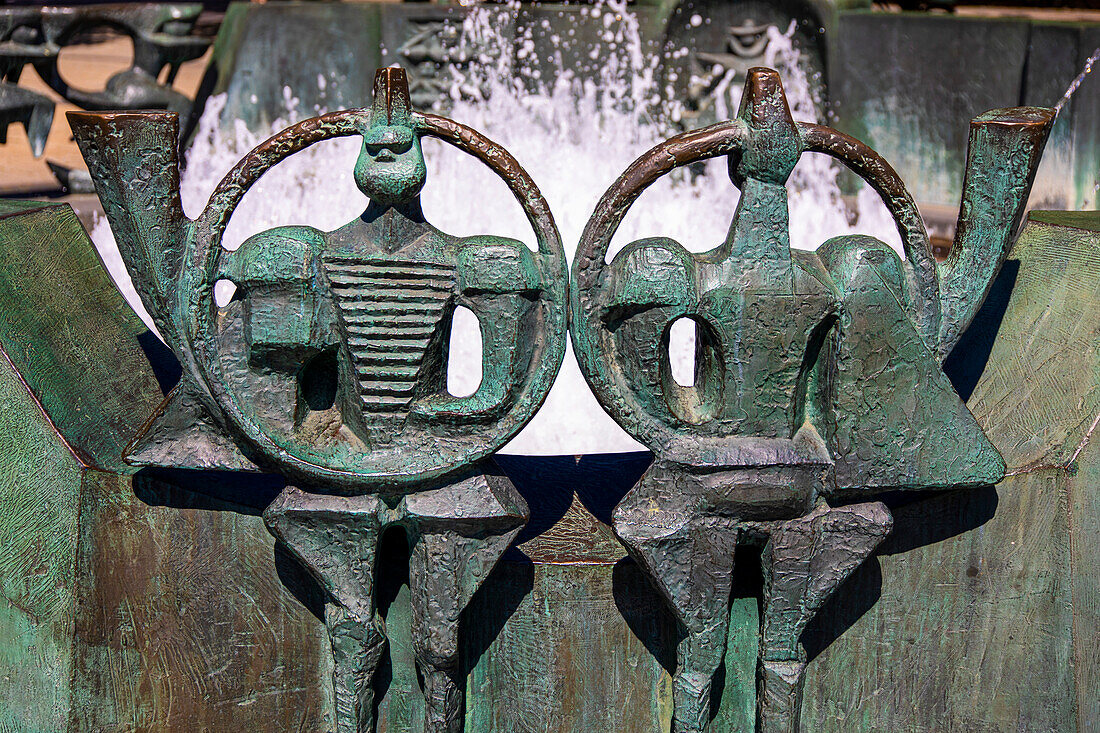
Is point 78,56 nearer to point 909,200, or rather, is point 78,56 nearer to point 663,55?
point 663,55

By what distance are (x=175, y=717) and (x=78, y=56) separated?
7786 mm

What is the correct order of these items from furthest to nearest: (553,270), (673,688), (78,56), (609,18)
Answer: (78,56) < (609,18) < (673,688) < (553,270)

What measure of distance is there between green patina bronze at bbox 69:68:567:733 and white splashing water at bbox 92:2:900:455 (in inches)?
90.5

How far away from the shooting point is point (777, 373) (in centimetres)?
177

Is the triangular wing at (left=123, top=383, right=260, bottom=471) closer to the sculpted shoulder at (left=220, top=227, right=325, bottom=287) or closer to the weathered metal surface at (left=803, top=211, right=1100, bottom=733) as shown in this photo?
the sculpted shoulder at (left=220, top=227, right=325, bottom=287)

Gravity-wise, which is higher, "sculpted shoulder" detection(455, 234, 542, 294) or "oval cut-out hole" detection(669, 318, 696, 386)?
"sculpted shoulder" detection(455, 234, 542, 294)

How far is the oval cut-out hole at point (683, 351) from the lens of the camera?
3.36 m

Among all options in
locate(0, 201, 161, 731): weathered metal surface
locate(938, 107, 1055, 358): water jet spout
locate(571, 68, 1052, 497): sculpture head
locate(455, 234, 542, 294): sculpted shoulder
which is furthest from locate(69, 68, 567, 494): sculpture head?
locate(938, 107, 1055, 358): water jet spout

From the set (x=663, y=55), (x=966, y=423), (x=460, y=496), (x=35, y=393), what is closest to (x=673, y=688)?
(x=460, y=496)

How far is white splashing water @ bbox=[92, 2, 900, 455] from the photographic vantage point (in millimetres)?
4258

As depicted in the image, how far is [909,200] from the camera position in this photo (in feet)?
5.84

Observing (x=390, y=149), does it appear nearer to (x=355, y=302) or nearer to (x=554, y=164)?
(x=355, y=302)

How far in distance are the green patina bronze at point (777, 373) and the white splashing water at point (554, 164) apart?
7.40 feet

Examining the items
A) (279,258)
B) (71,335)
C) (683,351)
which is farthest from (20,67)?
(279,258)
